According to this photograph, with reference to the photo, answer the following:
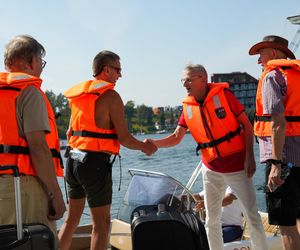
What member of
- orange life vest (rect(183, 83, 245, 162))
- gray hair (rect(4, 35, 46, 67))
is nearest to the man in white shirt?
orange life vest (rect(183, 83, 245, 162))

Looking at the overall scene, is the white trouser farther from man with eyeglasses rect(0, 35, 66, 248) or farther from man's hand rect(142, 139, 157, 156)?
man with eyeglasses rect(0, 35, 66, 248)

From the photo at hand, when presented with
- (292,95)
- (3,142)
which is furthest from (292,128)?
(3,142)

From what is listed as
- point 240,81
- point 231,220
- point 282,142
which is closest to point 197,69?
point 282,142

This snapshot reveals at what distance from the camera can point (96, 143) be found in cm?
354

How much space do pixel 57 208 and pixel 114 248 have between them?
6.66 feet

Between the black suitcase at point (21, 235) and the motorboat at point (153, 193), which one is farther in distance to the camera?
the motorboat at point (153, 193)

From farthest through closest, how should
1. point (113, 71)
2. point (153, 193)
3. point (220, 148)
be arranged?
point (220, 148) → point (113, 71) → point (153, 193)

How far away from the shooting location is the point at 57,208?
2.55 m

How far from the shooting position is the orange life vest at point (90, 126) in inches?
140

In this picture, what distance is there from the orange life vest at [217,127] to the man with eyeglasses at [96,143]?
0.63 meters

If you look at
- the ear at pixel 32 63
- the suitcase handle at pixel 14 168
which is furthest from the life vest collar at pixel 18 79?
the suitcase handle at pixel 14 168

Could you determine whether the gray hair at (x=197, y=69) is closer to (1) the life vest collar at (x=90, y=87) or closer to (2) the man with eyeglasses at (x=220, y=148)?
(2) the man with eyeglasses at (x=220, y=148)

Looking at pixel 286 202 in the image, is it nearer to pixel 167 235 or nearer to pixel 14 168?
pixel 167 235

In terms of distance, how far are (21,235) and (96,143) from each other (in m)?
1.38
